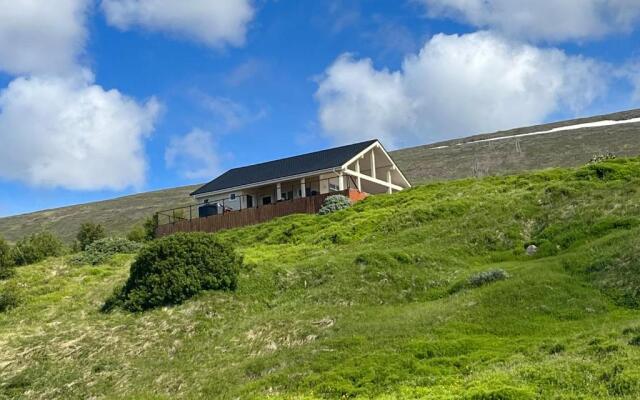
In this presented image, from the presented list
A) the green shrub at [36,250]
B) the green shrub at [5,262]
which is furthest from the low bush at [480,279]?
the green shrub at [36,250]

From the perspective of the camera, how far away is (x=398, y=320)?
1708 centimetres

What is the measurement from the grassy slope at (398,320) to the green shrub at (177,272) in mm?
537

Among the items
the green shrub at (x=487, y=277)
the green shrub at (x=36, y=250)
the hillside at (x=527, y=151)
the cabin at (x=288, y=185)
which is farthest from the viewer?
the hillside at (x=527, y=151)

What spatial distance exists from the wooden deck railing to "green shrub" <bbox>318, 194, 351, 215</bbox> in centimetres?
86

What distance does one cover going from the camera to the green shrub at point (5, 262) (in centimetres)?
3108

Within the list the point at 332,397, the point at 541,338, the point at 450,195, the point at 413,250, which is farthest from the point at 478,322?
the point at 450,195

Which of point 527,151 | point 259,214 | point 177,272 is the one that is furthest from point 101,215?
point 177,272

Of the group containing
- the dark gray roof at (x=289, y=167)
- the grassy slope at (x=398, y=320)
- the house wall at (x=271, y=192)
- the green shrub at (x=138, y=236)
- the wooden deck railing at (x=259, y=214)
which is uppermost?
the dark gray roof at (x=289, y=167)

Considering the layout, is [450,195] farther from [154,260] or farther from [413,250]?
[154,260]

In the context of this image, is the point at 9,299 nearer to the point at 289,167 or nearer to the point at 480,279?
the point at 480,279

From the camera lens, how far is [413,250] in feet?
76.9

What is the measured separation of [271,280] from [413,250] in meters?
4.92

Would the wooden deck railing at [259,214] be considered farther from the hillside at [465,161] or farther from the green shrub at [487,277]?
the hillside at [465,161]

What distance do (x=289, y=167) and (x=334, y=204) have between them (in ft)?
32.0
